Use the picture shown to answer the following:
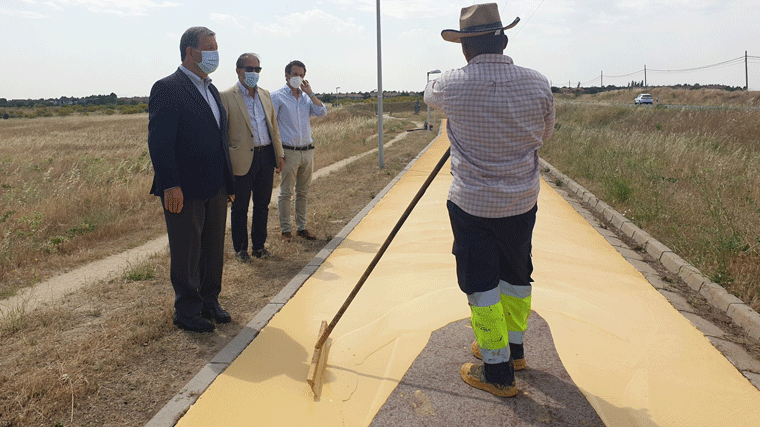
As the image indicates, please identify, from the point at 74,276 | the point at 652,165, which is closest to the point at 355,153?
the point at 652,165

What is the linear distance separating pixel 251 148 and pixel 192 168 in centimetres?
154

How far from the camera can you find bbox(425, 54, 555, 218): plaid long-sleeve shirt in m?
2.86

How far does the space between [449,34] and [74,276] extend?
5005 mm

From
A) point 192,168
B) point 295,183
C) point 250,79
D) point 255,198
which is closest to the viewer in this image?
point 192,168

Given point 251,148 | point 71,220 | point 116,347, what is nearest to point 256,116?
A: point 251,148

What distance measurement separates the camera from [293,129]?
22.1 feet

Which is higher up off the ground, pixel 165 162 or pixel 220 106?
pixel 220 106

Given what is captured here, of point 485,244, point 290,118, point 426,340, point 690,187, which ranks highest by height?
point 290,118

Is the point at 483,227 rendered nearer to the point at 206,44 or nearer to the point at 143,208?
the point at 206,44

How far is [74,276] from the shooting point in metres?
6.04

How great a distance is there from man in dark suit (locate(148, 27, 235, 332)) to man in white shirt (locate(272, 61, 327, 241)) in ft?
7.76

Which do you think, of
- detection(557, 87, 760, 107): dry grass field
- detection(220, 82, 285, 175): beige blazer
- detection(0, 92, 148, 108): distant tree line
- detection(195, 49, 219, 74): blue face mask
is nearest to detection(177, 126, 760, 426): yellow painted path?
detection(220, 82, 285, 175): beige blazer

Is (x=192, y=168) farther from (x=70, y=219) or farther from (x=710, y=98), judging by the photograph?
(x=710, y=98)

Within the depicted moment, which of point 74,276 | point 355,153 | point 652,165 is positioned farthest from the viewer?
point 355,153
